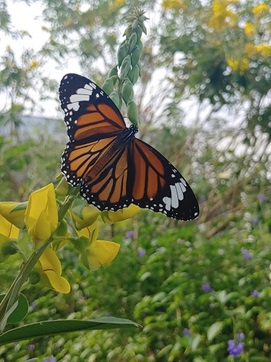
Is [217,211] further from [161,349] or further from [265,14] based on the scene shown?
[161,349]

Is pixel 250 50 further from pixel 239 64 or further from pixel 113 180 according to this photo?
pixel 113 180

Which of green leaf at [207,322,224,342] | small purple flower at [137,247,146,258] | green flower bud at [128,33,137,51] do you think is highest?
green flower bud at [128,33,137,51]

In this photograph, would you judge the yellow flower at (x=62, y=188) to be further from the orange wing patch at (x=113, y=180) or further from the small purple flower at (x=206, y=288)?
the small purple flower at (x=206, y=288)

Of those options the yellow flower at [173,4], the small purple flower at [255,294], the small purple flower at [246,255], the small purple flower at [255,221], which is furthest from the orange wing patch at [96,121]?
the yellow flower at [173,4]

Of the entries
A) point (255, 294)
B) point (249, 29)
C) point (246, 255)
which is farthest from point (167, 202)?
point (249, 29)

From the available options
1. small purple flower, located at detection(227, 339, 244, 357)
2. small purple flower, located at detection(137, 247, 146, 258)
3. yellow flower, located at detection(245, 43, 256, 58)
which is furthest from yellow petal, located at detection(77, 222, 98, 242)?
yellow flower, located at detection(245, 43, 256, 58)

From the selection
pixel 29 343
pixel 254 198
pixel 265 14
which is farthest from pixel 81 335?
pixel 265 14

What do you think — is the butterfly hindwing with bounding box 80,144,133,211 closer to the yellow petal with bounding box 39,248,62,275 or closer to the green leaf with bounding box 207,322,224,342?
the yellow petal with bounding box 39,248,62,275
